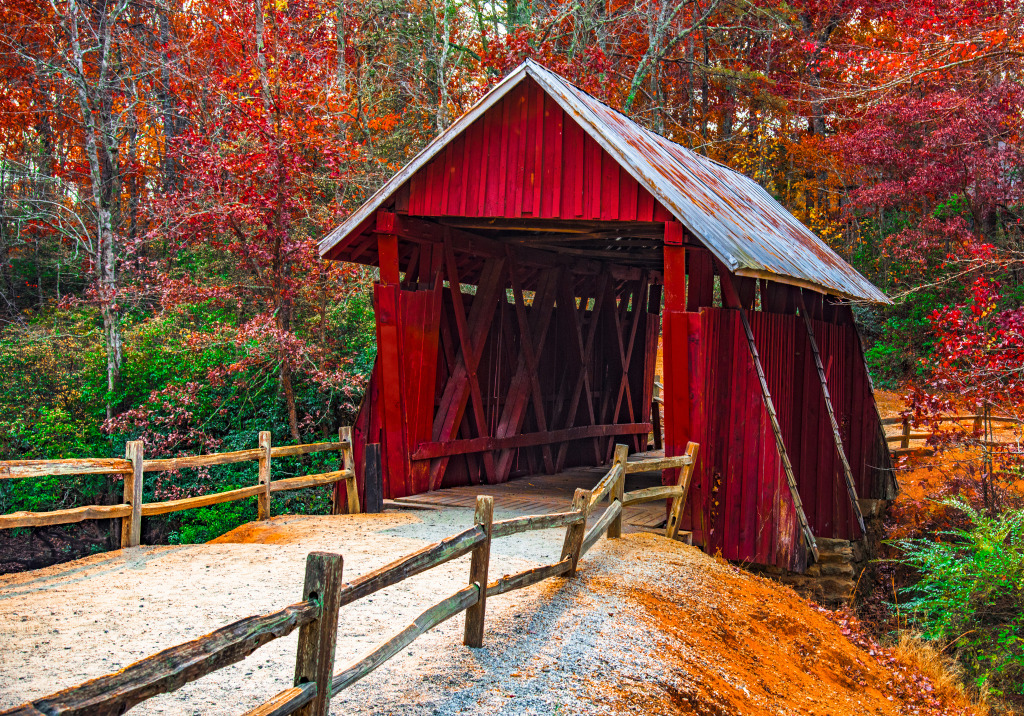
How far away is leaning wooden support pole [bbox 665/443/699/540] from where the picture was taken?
8.34 metres

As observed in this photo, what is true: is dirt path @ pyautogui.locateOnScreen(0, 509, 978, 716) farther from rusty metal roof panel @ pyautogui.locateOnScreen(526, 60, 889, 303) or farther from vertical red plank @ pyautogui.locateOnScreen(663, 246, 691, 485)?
rusty metal roof panel @ pyautogui.locateOnScreen(526, 60, 889, 303)

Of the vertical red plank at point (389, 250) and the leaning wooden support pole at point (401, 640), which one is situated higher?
the vertical red plank at point (389, 250)

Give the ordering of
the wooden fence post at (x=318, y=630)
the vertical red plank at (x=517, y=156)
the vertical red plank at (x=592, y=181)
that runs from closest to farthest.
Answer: the wooden fence post at (x=318, y=630) < the vertical red plank at (x=592, y=181) < the vertical red plank at (x=517, y=156)

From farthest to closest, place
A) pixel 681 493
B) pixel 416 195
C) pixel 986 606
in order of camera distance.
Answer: pixel 416 195
pixel 986 606
pixel 681 493

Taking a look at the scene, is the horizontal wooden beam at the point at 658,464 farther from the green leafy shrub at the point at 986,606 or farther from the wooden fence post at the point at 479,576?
the green leafy shrub at the point at 986,606

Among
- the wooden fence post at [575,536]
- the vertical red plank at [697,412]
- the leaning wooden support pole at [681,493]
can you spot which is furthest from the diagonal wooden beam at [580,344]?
the wooden fence post at [575,536]

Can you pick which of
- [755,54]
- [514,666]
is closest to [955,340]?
[514,666]

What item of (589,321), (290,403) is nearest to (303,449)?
(290,403)

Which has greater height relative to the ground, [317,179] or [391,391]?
[317,179]

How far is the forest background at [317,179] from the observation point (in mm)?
14477

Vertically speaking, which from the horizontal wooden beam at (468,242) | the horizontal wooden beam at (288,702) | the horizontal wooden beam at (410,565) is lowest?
the horizontal wooden beam at (288,702)

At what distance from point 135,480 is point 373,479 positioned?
10.0 ft

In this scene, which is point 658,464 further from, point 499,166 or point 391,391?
point 499,166

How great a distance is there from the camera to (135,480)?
300 inches
